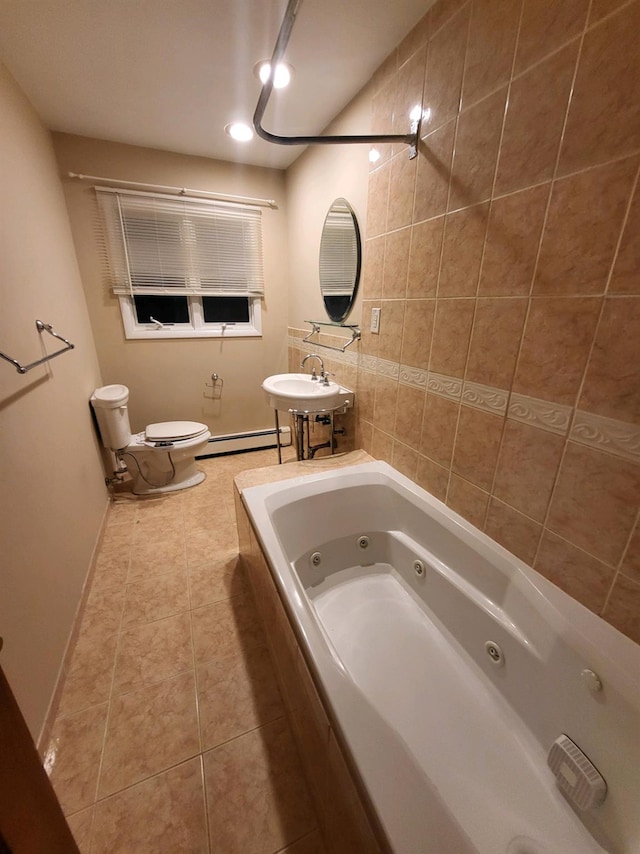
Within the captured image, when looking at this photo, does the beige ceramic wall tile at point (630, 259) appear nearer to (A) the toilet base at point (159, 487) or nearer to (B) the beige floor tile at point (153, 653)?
(B) the beige floor tile at point (153, 653)

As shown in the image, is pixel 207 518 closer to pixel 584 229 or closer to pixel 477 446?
pixel 477 446

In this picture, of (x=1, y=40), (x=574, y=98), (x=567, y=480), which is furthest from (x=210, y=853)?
(x=1, y=40)

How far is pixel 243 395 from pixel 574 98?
8.65 feet

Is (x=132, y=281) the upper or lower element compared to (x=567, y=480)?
upper

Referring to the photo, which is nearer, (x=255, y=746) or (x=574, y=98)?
(x=574, y=98)

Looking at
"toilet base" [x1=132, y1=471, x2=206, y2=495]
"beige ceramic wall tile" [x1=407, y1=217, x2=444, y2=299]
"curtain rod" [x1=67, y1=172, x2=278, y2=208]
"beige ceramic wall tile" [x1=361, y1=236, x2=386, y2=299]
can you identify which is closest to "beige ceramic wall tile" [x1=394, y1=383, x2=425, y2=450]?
"beige ceramic wall tile" [x1=407, y1=217, x2=444, y2=299]

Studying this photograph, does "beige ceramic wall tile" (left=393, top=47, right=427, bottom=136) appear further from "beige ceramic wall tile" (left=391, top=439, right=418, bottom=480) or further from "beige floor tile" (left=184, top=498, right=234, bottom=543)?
"beige floor tile" (left=184, top=498, right=234, bottom=543)

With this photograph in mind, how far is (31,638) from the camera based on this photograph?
1.05m

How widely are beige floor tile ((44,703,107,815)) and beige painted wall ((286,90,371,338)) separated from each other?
2.04m

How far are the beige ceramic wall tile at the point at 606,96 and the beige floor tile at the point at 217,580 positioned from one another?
6.54 feet

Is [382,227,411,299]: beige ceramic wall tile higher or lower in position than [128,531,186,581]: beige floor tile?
higher

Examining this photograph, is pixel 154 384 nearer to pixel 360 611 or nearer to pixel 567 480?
pixel 360 611

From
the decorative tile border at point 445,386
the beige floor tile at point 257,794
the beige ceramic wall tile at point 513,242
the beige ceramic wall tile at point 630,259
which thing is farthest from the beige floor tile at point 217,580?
the beige ceramic wall tile at point 630,259

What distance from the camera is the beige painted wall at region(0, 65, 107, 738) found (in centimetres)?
102
